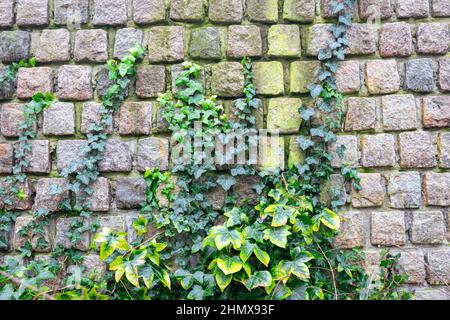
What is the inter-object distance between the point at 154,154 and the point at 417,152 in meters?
1.56

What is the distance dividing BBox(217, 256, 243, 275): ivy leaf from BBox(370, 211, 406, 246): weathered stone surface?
851 mm

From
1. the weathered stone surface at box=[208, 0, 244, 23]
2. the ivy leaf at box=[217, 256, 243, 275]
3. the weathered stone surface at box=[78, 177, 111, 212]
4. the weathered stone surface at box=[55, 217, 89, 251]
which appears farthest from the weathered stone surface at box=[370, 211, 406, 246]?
the weathered stone surface at box=[55, 217, 89, 251]

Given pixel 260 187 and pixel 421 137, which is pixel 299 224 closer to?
pixel 260 187

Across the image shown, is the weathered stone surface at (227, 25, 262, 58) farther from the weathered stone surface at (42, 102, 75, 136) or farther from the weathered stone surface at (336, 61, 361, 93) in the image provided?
the weathered stone surface at (42, 102, 75, 136)

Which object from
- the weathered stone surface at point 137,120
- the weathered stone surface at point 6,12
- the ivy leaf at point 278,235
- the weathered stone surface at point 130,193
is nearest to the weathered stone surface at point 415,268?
the ivy leaf at point 278,235

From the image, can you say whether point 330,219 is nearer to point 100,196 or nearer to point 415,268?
point 415,268

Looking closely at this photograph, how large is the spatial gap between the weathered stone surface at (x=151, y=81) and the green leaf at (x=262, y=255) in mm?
1089

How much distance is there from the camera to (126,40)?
2.52 meters

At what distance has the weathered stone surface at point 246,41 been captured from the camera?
8.16ft

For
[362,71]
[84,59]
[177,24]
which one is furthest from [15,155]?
[362,71]

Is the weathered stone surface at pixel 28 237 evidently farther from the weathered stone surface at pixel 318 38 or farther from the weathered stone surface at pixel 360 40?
the weathered stone surface at pixel 360 40

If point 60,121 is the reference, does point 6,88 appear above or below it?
above

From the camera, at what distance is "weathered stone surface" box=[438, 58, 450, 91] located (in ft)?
8.17

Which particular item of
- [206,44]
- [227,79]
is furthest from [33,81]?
[227,79]
